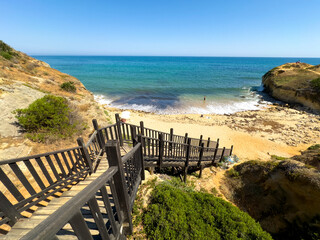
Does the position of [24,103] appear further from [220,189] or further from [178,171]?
[220,189]

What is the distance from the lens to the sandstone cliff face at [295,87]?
22.5 metres

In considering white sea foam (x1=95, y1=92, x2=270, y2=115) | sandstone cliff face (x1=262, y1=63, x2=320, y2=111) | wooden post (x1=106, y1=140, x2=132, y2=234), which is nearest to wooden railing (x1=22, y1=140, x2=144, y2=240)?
wooden post (x1=106, y1=140, x2=132, y2=234)

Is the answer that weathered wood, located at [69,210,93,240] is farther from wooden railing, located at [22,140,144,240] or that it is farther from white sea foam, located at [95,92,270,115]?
white sea foam, located at [95,92,270,115]

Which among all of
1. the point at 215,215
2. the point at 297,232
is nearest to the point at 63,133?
the point at 215,215

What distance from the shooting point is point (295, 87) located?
25.1m

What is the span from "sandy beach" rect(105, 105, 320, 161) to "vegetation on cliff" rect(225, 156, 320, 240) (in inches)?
175

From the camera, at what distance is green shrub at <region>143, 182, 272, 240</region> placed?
3301 millimetres

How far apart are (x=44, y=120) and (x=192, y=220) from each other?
7.63m

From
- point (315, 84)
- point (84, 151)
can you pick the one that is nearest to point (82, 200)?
point (84, 151)

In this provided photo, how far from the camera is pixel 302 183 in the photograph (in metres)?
5.13

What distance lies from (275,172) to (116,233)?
7.30 m

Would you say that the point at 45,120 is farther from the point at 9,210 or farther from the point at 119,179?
the point at 119,179

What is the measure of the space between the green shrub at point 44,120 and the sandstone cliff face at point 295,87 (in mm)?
32681

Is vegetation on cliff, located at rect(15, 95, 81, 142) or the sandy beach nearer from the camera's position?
vegetation on cliff, located at rect(15, 95, 81, 142)
